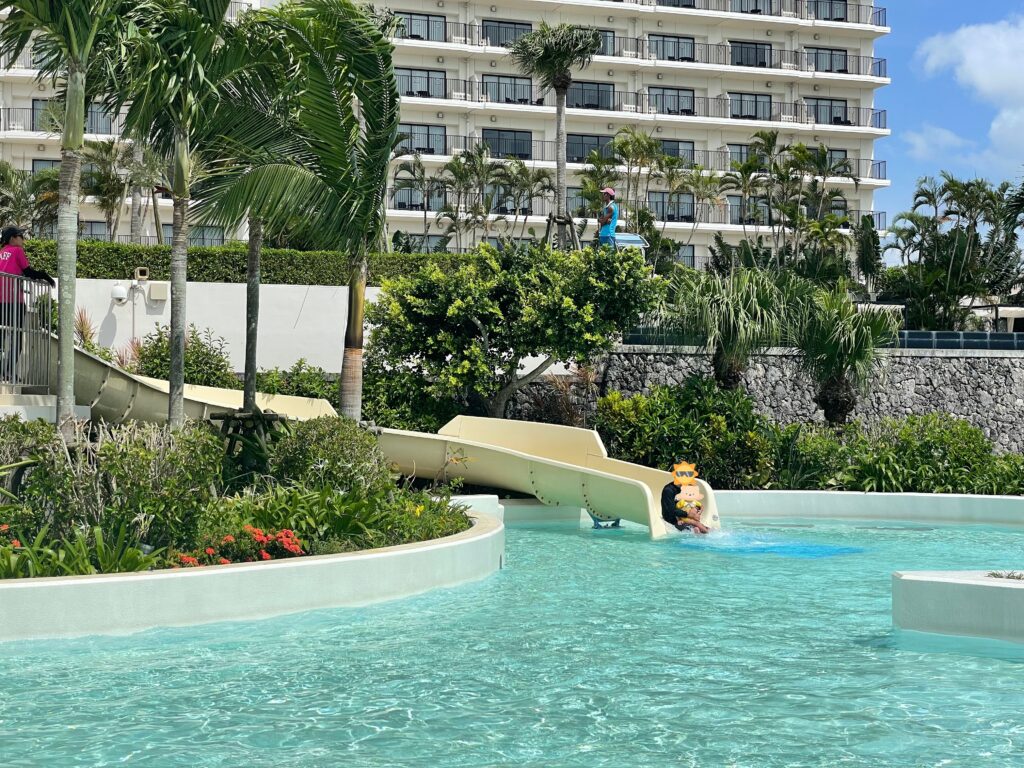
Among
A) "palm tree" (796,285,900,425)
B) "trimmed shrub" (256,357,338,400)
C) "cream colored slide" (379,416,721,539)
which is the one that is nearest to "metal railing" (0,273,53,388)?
"cream colored slide" (379,416,721,539)

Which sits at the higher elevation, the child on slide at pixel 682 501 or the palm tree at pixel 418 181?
the palm tree at pixel 418 181

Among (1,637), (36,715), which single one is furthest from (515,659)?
(1,637)

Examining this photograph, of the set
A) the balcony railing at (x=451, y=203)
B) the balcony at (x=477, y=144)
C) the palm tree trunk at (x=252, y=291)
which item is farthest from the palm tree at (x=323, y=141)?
the balcony at (x=477, y=144)

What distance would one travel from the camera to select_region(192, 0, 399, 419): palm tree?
1297 cm

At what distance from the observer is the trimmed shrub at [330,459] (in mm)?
11797

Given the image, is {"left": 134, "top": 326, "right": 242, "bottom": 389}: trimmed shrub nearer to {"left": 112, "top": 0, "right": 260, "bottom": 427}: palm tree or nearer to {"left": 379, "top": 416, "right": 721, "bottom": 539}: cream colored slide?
{"left": 379, "top": 416, "right": 721, "bottom": 539}: cream colored slide

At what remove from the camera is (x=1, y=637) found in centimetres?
768

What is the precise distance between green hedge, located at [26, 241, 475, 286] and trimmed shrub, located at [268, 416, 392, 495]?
12883mm

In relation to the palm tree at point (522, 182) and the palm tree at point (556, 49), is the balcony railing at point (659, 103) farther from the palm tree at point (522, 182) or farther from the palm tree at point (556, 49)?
the palm tree at point (556, 49)

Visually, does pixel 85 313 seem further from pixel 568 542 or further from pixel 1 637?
pixel 1 637

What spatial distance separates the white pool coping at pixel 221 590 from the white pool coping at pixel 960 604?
396cm

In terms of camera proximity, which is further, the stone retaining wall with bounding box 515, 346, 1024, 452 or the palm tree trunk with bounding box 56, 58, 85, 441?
the stone retaining wall with bounding box 515, 346, 1024, 452

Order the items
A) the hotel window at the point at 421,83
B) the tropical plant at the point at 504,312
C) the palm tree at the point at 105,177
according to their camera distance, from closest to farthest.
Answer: the tropical plant at the point at 504,312, the palm tree at the point at 105,177, the hotel window at the point at 421,83

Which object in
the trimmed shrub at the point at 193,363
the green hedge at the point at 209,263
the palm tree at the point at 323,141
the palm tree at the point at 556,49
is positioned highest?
the palm tree at the point at 556,49
